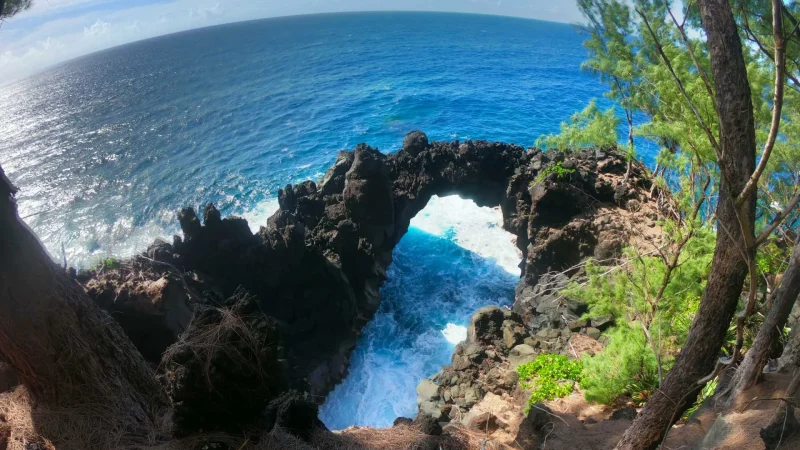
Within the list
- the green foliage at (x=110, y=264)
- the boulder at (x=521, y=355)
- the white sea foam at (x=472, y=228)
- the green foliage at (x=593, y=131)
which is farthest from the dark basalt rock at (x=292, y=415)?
the white sea foam at (x=472, y=228)

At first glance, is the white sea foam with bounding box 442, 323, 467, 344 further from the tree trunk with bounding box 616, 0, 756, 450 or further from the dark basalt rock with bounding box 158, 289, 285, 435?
the tree trunk with bounding box 616, 0, 756, 450

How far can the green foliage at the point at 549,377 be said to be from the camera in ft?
36.6

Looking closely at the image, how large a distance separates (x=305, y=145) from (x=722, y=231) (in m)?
42.2

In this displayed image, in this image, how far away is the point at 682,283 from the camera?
990 centimetres

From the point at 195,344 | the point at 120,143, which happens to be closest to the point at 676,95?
the point at 195,344

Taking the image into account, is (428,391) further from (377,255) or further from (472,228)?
(472,228)

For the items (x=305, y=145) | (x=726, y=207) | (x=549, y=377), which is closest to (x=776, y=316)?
(x=726, y=207)

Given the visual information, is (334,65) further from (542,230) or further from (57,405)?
A: (57,405)

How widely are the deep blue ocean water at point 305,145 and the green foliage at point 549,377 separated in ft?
24.5

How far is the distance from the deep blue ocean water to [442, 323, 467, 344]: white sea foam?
0.10m

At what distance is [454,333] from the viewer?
22.2 m

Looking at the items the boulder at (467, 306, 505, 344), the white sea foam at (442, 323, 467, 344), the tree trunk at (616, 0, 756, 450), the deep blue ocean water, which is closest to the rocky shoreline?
the boulder at (467, 306, 505, 344)

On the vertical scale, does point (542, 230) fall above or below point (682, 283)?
below

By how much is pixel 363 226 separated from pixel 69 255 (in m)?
22.6
